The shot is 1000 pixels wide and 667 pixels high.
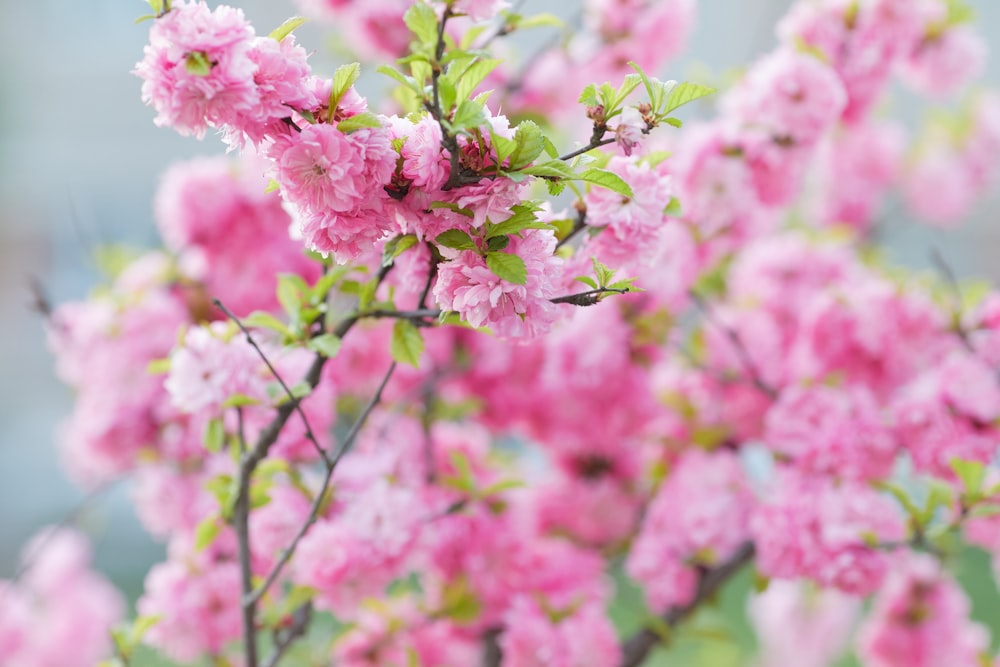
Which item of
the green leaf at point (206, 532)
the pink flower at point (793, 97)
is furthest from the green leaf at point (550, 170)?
the pink flower at point (793, 97)

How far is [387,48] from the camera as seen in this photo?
1.21m

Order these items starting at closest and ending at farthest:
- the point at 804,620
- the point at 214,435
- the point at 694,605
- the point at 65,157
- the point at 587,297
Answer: the point at 587,297 → the point at 214,435 → the point at 694,605 → the point at 804,620 → the point at 65,157

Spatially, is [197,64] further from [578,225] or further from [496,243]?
[578,225]

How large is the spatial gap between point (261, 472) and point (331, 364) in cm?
21

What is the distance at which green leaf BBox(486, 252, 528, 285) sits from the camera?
528mm

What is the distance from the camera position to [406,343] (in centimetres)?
69

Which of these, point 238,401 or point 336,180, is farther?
point 238,401

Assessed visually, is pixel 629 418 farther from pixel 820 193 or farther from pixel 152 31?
pixel 152 31

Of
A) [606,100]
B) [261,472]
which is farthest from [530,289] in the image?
[261,472]

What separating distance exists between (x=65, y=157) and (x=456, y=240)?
4.84m

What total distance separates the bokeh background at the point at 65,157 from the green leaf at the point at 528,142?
4.16 m

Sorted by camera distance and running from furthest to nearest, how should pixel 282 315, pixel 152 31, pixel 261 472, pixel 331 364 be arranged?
1. pixel 282 315
2. pixel 331 364
3. pixel 261 472
4. pixel 152 31

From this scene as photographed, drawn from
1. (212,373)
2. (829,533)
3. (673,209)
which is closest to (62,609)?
(212,373)

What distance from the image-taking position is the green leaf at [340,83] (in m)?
0.51
